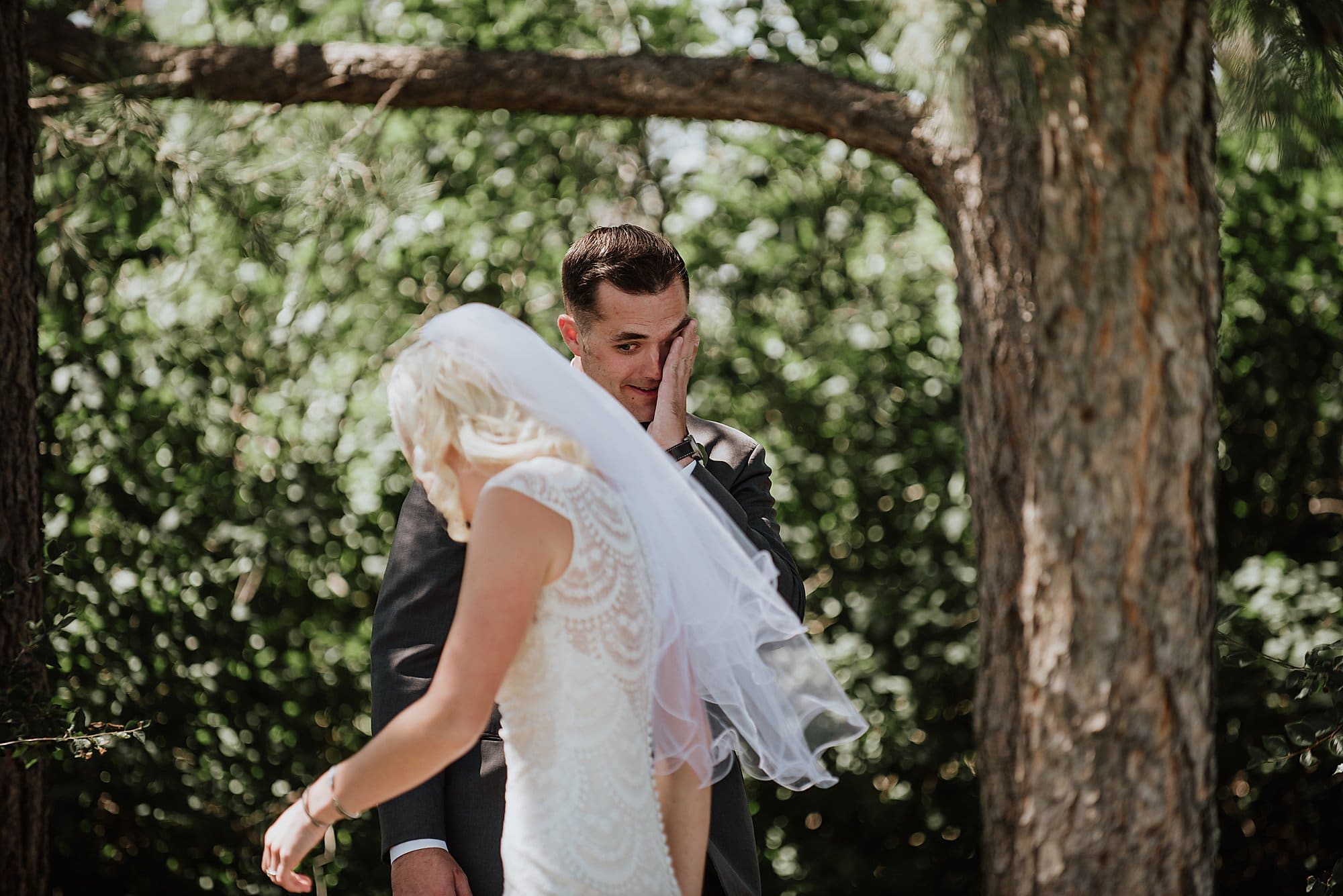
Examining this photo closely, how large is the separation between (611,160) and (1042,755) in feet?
9.31

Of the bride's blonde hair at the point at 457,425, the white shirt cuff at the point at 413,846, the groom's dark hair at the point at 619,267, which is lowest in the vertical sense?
the white shirt cuff at the point at 413,846

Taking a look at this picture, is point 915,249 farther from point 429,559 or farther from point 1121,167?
point 429,559

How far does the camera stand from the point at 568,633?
1.69 m

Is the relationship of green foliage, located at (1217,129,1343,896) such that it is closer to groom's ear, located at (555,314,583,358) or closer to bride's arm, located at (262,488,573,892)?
groom's ear, located at (555,314,583,358)

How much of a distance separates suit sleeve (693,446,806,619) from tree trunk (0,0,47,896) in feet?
5.37

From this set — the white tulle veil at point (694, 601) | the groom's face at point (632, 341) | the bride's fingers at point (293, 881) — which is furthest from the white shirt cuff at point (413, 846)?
the groom's face at point (632, 341)

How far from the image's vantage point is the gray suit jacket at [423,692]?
2.06 metres

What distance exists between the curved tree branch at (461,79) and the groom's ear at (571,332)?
1.27 metres

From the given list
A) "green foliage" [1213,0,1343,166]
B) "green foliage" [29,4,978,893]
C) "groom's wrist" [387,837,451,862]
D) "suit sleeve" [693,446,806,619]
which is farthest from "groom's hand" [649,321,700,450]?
"green foliage" [29,4,978,893]

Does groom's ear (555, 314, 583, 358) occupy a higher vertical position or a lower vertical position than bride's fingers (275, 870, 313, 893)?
higher

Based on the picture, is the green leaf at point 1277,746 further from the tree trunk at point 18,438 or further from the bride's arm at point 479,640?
the tree trunk at point 18,438

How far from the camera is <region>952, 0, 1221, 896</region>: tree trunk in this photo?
2.61 meters

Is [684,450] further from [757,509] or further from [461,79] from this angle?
[461,79]

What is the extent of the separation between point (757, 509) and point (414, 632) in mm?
767
